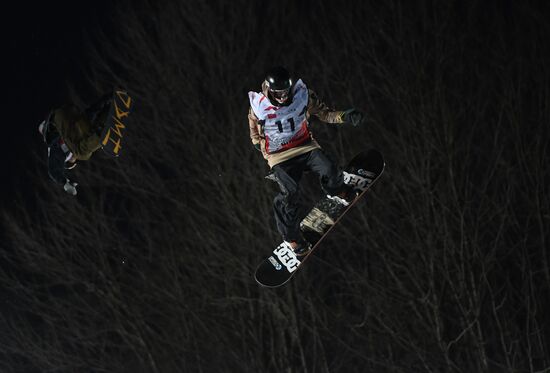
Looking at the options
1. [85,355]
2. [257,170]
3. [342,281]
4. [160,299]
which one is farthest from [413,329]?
[85,355]

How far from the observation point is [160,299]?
1850 centimetres

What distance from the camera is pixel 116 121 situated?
811 cm

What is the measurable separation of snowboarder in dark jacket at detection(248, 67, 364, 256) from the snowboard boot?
0.78 meters

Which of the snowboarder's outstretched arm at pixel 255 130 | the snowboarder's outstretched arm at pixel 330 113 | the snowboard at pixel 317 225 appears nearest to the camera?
the snowboarder's outstretched arm at pixel 255 130

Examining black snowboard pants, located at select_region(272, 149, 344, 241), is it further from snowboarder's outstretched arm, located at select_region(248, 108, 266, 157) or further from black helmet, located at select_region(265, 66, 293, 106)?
black helmet, located at select_region(265, 66, 293, 106)

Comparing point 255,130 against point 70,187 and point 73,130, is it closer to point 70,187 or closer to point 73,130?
point 70,187

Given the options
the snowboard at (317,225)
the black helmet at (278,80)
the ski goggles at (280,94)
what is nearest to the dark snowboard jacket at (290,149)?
the ski goggles at (280,94)

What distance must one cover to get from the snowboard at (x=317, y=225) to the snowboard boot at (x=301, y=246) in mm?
143

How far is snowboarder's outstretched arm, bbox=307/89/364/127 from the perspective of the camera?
730 cm

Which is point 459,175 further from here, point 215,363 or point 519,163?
point 215,363

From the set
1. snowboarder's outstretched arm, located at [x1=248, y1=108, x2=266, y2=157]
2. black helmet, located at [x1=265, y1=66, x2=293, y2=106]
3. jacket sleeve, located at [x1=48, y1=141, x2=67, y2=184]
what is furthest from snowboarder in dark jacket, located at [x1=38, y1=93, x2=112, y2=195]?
black helmet, located at [x1=265, y1=66, x2=293, y2=106]

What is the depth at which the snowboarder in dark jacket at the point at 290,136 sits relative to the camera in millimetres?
7082

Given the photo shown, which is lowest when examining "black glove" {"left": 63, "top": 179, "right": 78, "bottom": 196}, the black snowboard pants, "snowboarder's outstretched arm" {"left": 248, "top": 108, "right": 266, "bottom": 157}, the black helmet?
the black snowboard pants

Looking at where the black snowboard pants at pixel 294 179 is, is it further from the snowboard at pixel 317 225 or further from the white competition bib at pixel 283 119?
the snowboard at pixel 317 225
